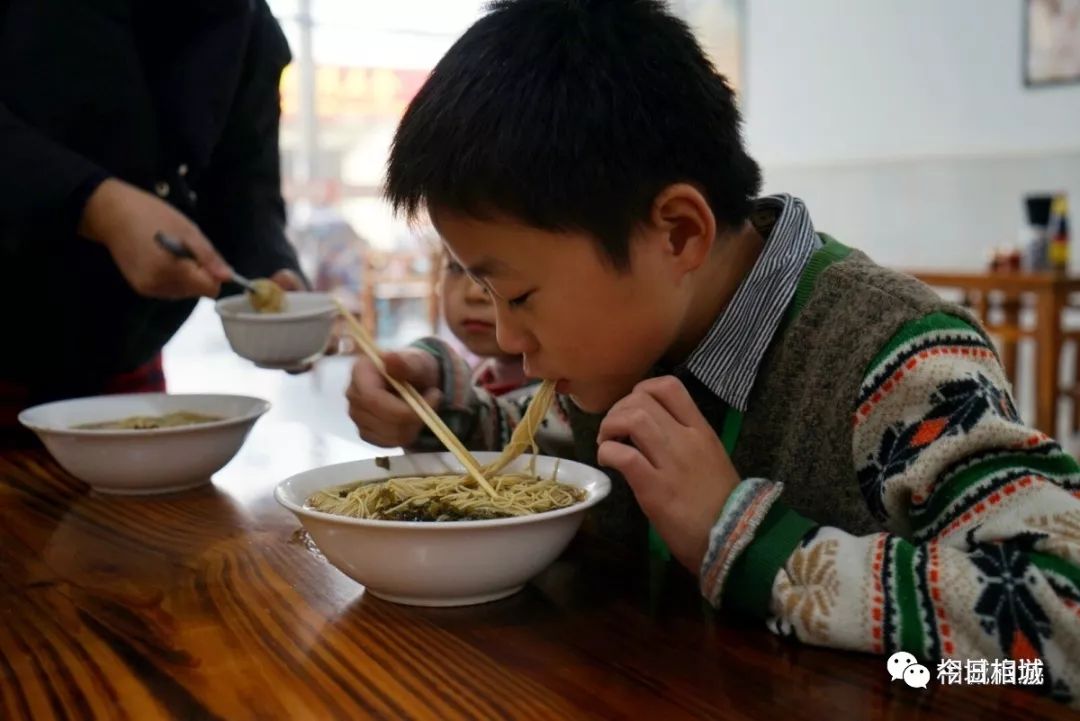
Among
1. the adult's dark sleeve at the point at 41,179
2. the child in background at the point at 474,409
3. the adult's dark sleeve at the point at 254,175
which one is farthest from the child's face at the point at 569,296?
the adult's dark sleeve at the point at 254,175

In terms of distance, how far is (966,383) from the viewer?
0.82 metres

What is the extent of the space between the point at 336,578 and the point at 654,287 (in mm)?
380

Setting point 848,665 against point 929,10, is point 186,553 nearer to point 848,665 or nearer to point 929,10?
point 848,665

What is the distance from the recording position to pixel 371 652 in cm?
73

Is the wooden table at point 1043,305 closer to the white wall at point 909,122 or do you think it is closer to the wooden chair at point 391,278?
the white wall at point 909,122

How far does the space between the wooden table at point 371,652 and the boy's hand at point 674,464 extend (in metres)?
0.06

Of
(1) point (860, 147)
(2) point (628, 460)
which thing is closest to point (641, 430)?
(2) point (628, 460)

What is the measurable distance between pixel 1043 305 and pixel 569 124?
3580mm

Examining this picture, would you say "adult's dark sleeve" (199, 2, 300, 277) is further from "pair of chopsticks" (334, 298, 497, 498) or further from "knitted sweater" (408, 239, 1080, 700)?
"knitted sweater" (408, 239, 1080, 700)

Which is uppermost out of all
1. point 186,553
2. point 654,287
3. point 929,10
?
point 929,10

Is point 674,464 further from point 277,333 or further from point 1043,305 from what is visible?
point 1043,305

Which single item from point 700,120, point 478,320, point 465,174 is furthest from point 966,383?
point 478,320

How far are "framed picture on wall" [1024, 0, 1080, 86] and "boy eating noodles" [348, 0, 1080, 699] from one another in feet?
15.0

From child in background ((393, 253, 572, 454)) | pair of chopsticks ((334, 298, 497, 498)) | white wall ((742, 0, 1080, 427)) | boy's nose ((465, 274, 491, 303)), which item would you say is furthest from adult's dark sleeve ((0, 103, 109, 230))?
white wall ((742, 0, 1080, 427))
